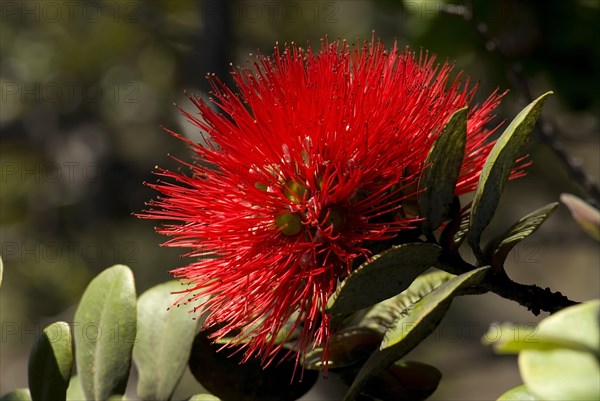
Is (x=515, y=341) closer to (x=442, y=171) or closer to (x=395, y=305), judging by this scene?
(x=442, y=171)

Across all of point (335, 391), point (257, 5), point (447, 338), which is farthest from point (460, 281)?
point (257, 5)

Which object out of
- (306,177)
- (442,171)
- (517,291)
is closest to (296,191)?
(306,177)

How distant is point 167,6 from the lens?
402 centimetres

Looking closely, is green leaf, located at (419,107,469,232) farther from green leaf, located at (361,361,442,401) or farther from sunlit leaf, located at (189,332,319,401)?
sunlit leaf, located at (189,332,319,401)

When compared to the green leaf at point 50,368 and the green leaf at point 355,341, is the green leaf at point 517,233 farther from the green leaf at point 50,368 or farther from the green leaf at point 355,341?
the green leaf at point 50,368

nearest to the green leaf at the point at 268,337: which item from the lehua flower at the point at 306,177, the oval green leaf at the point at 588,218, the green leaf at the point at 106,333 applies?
the lehua flower at the point at 306,177

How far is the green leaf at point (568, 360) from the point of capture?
62 centimetres

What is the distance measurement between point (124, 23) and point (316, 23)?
919mm

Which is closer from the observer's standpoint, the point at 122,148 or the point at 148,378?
the point at 148,378

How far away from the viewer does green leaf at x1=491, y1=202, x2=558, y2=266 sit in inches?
39.7

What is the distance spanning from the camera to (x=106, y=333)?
115 cm

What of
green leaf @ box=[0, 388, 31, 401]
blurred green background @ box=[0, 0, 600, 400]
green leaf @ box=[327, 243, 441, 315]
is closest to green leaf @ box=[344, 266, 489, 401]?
green leaf @ box=[327, 243, 441, 315]

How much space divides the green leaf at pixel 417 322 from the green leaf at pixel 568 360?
214 millimetres

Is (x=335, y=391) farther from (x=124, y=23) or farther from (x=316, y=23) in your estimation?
(x=124, y=23)
